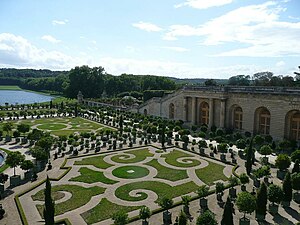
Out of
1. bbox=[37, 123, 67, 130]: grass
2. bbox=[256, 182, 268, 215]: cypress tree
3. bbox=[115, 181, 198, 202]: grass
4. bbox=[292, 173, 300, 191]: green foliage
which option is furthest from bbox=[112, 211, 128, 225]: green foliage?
bbox=[37, 123, 67, 130]: grass

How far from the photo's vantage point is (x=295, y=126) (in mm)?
43469

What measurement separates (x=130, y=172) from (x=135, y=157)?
583 centimetres

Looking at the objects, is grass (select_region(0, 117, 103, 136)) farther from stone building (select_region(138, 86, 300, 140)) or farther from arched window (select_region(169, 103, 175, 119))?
stone building (select_region(138, 86, 300, 140))

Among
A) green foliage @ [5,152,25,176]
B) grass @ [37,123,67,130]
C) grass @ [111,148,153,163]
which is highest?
green foliage @ [5,152,25,176]

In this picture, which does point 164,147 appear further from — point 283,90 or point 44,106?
point 44,106

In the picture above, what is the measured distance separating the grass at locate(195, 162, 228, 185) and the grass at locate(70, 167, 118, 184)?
29.2 feet

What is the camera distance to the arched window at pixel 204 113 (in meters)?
57.6

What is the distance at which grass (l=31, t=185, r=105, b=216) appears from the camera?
72.9 feet

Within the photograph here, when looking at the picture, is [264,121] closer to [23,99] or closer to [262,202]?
[262,202]

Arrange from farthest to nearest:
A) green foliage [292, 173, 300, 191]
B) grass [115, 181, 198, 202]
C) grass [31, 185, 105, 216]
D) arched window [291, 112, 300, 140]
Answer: arched window [291, 112, 300, 140] < grass [115, 181, 198, 202] < green foliage [292, 173, 300, 191] < grass [31, 185, 105, 216]

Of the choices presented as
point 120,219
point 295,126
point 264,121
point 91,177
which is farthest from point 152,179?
point 264,121

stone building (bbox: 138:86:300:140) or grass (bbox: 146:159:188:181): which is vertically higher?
stone building (bbox: 138:86:300:140)

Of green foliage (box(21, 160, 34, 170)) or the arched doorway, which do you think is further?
the arched doorway

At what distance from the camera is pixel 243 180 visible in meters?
25.4
